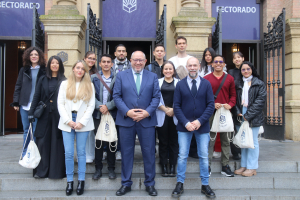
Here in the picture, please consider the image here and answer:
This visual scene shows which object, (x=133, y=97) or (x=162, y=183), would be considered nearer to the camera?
(x=133, y=97)

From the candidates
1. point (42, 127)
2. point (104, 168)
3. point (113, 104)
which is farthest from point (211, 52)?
point (42, 127)

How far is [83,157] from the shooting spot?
420 centimetres

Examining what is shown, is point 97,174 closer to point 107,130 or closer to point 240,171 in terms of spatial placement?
point 107,130

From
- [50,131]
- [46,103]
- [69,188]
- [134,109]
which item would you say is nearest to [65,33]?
[46,103]

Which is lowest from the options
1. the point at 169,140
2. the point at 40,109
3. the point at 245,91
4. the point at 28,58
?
the point at 169,140

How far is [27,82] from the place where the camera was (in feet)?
16.5

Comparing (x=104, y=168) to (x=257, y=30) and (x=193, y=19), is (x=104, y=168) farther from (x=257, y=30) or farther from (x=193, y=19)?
(x=257, y=30)

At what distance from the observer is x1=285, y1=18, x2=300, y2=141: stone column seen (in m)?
8.17

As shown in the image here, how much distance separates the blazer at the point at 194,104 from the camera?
13.5 feet

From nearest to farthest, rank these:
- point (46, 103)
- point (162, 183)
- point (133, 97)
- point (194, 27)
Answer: point (133, 97)
point (46, 103)
point (162, 183)
point (194, 27)

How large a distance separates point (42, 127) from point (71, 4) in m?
4.81

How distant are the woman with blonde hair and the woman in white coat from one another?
1.21m

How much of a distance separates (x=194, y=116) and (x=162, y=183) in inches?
53.3

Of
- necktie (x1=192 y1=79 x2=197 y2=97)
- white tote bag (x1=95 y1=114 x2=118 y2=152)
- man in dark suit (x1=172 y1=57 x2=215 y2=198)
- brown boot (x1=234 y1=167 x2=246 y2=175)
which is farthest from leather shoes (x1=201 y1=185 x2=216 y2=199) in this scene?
white tote bag (x1=95 y1=114 x2=118 y2=152)
